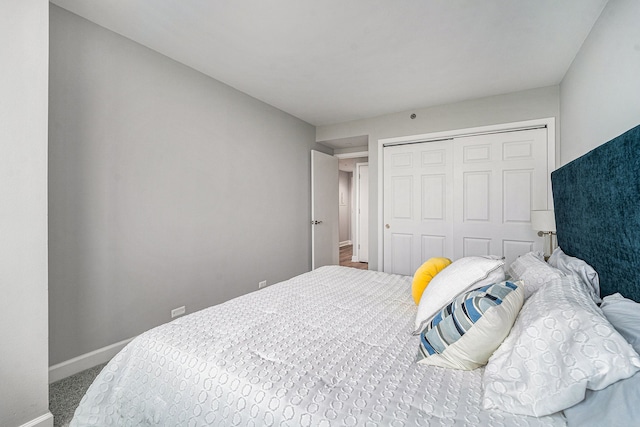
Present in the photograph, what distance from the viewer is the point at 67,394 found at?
1.78m

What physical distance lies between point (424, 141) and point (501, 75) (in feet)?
3.67

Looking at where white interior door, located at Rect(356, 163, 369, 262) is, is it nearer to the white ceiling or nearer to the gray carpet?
the white ceiling

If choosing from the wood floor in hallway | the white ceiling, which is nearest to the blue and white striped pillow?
the white ceiling

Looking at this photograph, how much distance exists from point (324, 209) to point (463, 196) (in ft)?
6.69

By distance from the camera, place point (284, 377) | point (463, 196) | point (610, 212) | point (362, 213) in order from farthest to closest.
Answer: point (362, 213)
point (463, 196)
point (610, 212)
point (284, 377)

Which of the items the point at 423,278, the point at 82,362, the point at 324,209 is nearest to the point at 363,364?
the point at 423,278

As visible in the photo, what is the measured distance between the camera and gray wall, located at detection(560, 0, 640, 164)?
4.76ft

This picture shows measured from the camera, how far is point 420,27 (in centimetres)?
207

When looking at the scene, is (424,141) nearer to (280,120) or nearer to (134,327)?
(280,120)

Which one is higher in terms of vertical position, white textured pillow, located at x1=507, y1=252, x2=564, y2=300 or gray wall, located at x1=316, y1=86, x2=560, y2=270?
gray wall, located at x1=316, y1=86, x2=560, y2=270

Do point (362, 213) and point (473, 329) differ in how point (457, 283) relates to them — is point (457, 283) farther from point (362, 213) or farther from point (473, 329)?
point (362, 213)

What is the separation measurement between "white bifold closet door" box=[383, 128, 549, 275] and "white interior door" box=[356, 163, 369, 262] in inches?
82.5

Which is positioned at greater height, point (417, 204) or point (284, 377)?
point (417, 204)

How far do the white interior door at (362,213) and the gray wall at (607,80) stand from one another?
3.78 meters
